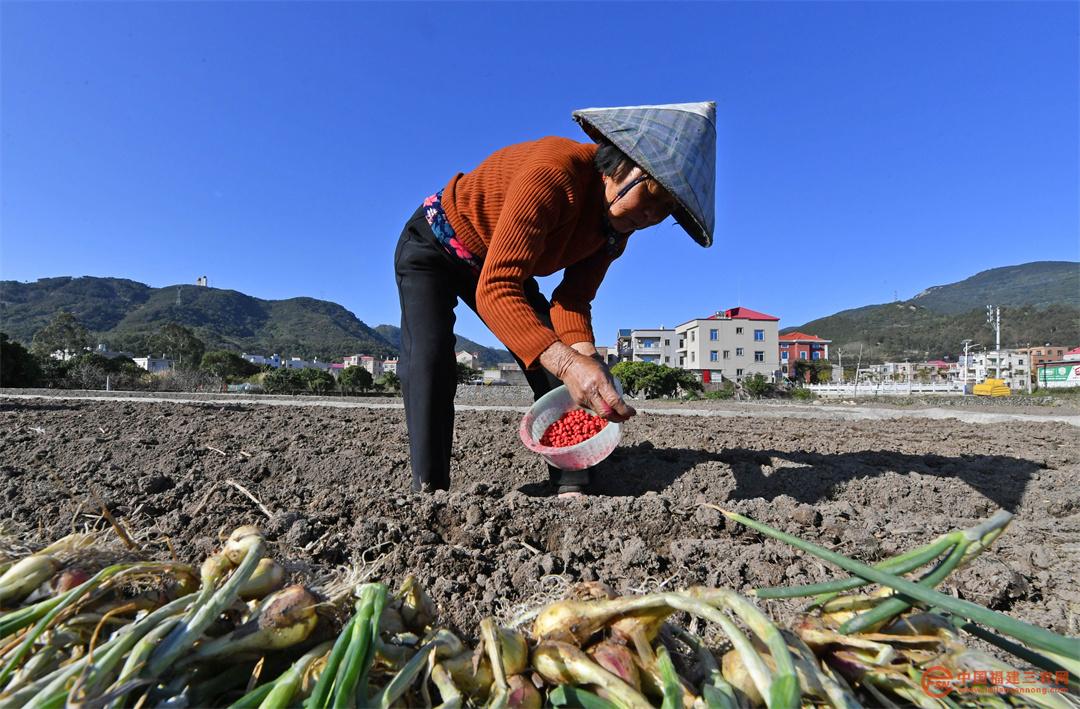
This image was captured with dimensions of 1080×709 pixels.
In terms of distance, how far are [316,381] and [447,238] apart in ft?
99.3

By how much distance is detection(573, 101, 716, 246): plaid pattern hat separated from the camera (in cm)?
178

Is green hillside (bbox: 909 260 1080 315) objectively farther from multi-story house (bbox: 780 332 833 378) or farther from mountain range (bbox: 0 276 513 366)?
mountain range (bbox: 0 276 513 366)

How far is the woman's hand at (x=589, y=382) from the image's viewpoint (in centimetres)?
158

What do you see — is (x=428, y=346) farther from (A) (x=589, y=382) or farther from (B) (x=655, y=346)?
(B) (x=655, y=346)

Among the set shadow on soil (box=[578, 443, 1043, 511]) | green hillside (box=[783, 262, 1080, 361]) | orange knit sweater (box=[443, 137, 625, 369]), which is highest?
green hillside (box=[783, 262, 1080, 361])

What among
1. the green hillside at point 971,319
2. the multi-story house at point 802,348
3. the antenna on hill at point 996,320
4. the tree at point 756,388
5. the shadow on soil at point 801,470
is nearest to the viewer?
the shadow on soil at point 801,470

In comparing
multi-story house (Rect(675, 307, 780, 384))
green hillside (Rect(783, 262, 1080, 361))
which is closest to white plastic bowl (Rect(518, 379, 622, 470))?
multi-story house (Rect(675, 307, 780, 384))

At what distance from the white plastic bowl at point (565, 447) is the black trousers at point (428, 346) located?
181mm

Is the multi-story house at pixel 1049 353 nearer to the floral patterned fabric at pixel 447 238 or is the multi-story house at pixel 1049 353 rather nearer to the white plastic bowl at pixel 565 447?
the white plastic bowl at pixel 565 447

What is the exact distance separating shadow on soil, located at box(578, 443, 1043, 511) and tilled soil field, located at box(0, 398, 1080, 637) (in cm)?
2

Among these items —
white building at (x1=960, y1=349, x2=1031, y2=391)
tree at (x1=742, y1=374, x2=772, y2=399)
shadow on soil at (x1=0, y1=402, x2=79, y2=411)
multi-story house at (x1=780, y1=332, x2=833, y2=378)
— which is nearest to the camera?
shadow on soil at (x1=0, y1=402, x2=79, y2=411)

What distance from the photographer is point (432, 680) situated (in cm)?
60

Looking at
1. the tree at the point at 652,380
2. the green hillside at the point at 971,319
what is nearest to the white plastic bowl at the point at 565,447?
the tree at the point at 652,380

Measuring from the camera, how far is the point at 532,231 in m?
1.78
